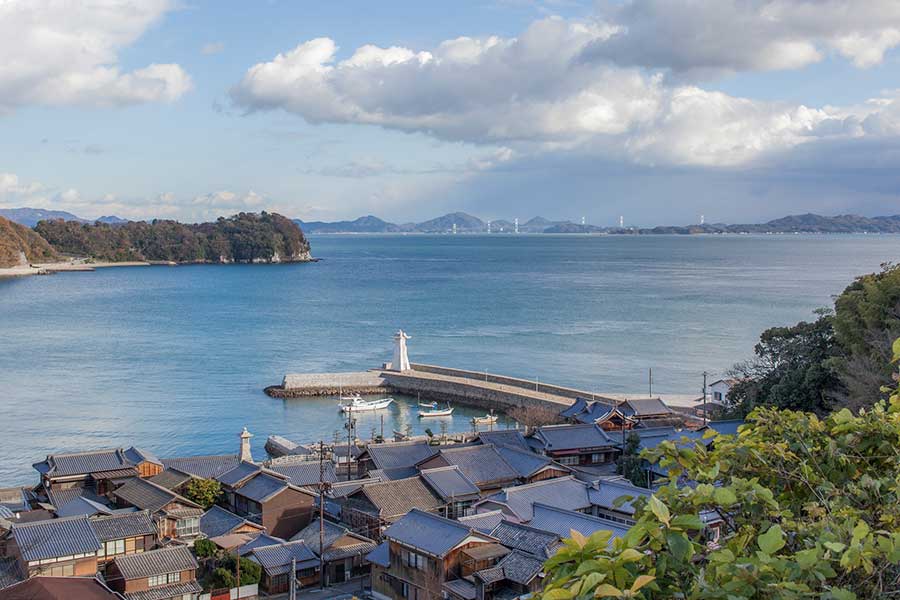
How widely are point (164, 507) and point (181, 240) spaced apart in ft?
347

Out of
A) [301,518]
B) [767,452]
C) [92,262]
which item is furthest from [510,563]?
[92,262]

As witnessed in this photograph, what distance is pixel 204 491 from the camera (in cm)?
1574

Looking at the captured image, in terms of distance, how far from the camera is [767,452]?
122 inches

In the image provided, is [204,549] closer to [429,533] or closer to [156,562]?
[156,562]

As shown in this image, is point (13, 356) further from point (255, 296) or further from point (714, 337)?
point (714, 337)

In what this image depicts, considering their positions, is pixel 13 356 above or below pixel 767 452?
below

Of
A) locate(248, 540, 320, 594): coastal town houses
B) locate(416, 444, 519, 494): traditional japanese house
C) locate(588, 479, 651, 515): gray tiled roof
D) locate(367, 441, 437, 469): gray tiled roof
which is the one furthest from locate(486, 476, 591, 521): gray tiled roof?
locate(248, 540, 320, 594): coastal town houses

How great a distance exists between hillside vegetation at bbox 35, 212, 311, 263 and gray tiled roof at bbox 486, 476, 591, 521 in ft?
338

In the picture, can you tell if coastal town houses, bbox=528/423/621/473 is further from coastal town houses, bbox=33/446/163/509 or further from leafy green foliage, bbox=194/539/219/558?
coastal town houses, bbox=33/446/163/509

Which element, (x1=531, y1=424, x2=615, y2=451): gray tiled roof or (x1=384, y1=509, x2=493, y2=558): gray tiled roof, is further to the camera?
(x1=531, y1=424, x2=615, y2=451): gray tiled roof

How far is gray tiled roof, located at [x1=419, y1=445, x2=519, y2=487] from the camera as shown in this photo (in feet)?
52.1

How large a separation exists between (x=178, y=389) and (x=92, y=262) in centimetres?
8570

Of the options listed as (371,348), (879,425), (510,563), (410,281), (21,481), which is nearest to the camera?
(879,425)

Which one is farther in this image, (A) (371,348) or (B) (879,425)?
(A) (371,348)
